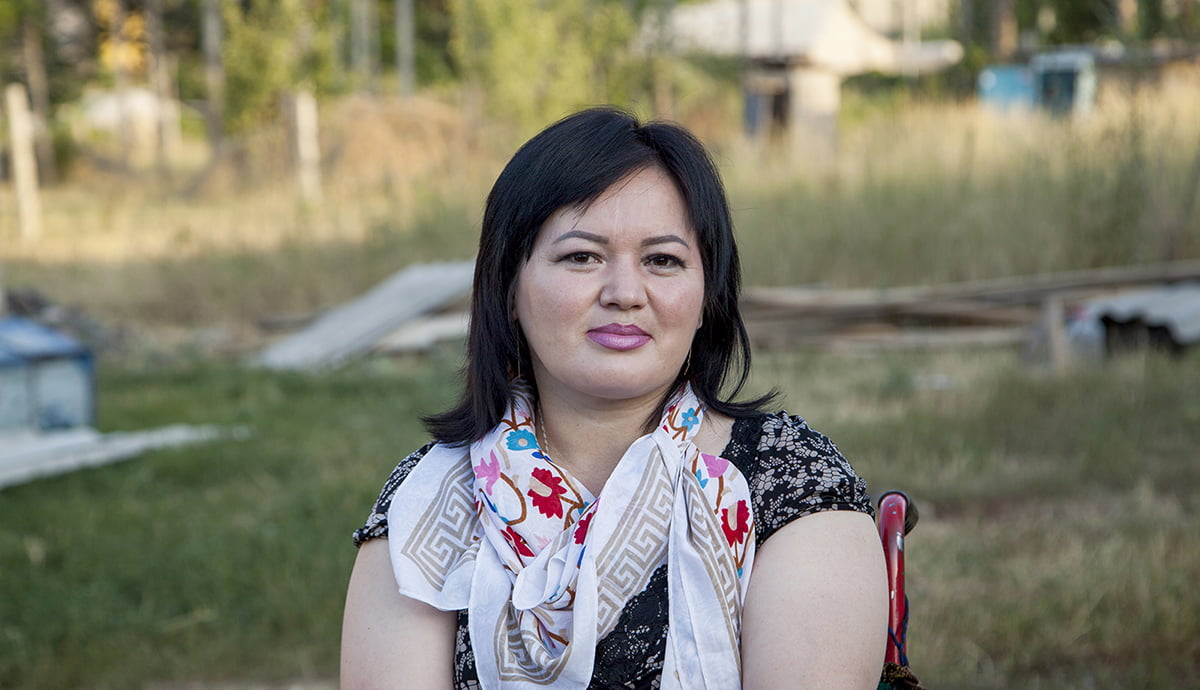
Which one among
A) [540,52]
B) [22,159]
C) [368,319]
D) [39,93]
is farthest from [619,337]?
[39,93]

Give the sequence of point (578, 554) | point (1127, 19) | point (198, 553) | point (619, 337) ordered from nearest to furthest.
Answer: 1. point (578, 554)
2. point (619, 337)
3. point (198, 553)
4. point (1127, 19)

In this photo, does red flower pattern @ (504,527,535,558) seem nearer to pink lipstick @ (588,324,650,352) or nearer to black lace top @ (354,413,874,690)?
black lace top @ (354,413,874,690)

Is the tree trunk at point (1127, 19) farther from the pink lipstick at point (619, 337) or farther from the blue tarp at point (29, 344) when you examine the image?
the pink lipstick at point (619, 337)

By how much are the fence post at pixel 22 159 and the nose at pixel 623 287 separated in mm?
14296

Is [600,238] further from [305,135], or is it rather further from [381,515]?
[305,135]

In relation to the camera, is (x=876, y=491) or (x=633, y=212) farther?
(x=876, y=491)

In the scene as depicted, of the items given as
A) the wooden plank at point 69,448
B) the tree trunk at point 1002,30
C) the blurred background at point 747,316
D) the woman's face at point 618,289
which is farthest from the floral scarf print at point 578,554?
the tree trunk at point 1002,30

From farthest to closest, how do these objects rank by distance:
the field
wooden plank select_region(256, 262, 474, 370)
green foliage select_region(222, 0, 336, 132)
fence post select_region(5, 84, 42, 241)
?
green foliage select_region(222, 0, 336, 132) → fence post select_region(5, 84, 42, 241) → wooden plank select_region(256, 262, 474, 370) → the field

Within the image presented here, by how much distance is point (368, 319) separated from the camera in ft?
32.7

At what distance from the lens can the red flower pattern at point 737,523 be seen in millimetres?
1895

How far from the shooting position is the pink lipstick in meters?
1.99

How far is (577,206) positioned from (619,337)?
219 mm

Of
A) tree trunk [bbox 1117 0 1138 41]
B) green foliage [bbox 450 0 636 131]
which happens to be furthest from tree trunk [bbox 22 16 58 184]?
tree trunk [bbox 1117 0 1138 41]

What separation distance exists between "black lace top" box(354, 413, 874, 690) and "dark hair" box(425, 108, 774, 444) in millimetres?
94
